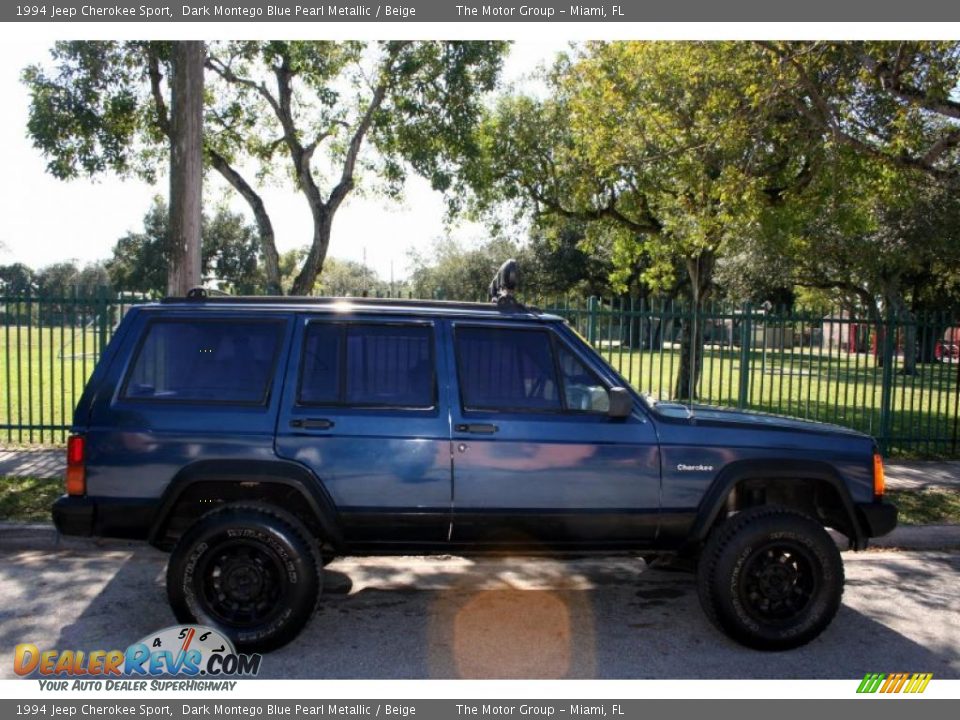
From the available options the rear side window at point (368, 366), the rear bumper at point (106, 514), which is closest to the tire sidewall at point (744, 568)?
the rear side window at point (368, 366)

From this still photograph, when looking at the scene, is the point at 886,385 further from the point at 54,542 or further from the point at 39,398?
the point at 39,398

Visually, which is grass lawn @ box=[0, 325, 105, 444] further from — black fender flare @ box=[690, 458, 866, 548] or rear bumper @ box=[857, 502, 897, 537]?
rear bumper @ box=[857, 502, 897, 537]

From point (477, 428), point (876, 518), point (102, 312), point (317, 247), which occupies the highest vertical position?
point (317, 247)

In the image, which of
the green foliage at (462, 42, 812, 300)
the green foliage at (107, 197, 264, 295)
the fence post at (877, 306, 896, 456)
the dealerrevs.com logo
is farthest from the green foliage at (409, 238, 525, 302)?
the dealerrevs.com logo

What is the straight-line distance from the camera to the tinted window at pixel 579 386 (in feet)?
15.1

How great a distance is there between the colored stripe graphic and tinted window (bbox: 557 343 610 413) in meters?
2.02

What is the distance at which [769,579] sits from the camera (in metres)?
4.62

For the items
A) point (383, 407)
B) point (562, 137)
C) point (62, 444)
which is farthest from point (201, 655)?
point (562, 137)

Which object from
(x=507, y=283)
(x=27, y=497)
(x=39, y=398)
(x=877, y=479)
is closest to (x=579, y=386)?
(x=507, y=283)

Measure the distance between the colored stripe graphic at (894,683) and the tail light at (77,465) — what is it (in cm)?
436

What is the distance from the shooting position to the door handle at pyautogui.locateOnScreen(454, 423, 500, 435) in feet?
14.6

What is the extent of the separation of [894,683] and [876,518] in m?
0.94

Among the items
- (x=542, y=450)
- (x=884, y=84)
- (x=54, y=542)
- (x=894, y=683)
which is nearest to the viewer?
(x=894, y=683)

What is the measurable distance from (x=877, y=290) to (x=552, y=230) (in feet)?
72.6
